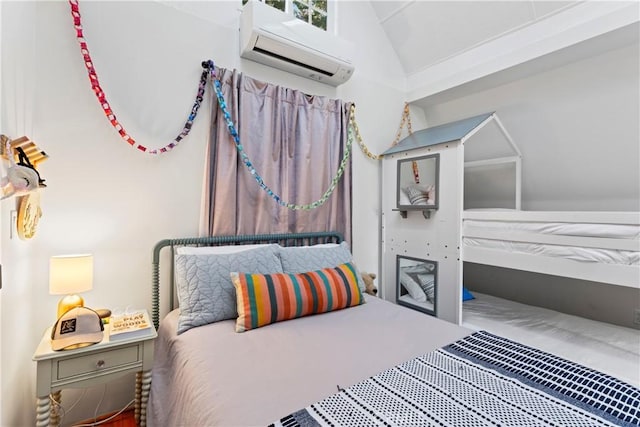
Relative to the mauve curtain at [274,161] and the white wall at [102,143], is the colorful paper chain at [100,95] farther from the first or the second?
the mauve curtain at [274,161]

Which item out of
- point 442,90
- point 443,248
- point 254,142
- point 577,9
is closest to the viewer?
point 577,9

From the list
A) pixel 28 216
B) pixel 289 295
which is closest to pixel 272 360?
pixel 289 295

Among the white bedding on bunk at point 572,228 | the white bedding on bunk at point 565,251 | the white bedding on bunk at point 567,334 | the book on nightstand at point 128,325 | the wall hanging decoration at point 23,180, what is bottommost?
the white bedding on bunk at point 567,334

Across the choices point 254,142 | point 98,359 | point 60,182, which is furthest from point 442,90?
point 98,359

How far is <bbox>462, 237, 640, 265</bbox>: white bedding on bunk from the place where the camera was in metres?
1.60

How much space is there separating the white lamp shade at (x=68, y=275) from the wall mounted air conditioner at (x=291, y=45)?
1.69 metres

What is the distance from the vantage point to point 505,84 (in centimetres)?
270

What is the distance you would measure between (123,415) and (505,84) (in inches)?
147

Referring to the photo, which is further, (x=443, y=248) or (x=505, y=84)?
(x=505, y=84)

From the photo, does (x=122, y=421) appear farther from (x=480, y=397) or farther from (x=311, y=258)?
(x=480, y=397)

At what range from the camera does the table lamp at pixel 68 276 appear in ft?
4.72

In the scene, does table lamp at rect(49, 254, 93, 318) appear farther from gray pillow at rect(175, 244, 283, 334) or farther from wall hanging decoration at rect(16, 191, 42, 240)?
gray pillow at rect(175, 244, 283, 334)

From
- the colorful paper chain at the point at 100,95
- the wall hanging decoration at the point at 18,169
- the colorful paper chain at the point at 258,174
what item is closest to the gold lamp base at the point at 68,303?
the wall hanging decoration at the point at 18,169

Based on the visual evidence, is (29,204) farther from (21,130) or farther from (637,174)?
(637,174)
